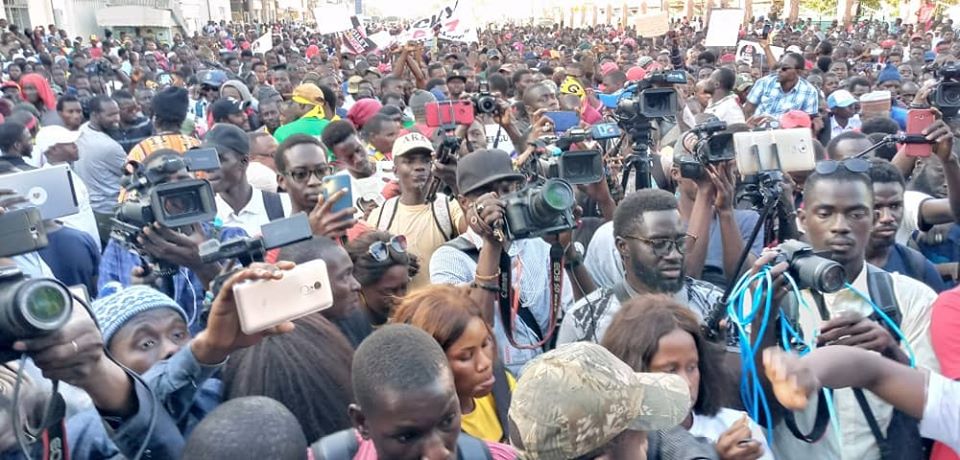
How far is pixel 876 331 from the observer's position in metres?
2.19

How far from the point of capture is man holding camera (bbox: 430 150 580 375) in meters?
3.13

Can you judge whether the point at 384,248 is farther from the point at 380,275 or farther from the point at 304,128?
the point at 304,128

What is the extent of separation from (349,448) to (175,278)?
140 cm

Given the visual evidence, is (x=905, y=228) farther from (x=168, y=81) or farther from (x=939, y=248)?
→ (x=168, y=81)

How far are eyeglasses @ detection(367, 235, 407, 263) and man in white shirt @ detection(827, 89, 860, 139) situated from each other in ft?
17.7

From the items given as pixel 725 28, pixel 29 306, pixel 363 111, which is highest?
pixel 725 28

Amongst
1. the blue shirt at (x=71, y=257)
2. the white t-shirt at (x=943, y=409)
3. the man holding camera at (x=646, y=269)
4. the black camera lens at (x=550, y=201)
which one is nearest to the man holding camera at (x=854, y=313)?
the white t-shirt at (x=943, y=409)

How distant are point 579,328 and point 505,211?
55 cm

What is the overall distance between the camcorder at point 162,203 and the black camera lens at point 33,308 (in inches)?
43.8

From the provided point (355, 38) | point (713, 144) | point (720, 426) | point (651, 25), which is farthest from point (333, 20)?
point (720, 426)

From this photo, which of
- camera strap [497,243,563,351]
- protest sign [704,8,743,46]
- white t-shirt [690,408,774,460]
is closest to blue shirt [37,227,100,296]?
camera strap [497,243,563,351]

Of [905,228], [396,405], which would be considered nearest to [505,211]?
[396,405]

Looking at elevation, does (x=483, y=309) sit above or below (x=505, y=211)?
below

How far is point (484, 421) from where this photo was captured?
2.50m
